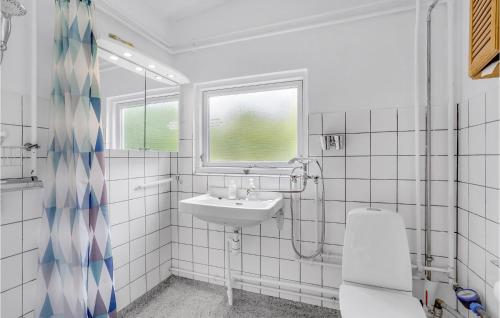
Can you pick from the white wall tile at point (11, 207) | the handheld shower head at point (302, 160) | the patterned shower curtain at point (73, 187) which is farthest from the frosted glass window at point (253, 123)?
the white wall tile at point (11, 207)

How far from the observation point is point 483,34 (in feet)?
2.81

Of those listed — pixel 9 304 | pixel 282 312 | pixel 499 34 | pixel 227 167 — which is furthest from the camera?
pixel 227 167

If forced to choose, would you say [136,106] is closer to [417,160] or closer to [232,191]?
[232,191]

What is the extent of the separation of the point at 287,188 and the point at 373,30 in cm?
129

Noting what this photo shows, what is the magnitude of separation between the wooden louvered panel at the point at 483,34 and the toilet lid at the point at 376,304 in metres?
1.10

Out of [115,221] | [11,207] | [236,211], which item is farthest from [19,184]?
[236,211]

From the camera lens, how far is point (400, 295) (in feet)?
4.25

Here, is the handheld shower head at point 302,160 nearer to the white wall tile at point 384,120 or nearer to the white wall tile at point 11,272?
the white wall tile at point 384,120

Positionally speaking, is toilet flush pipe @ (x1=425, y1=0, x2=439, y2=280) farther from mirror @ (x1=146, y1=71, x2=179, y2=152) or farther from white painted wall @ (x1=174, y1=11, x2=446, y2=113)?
mirror @ (x1=146, y1=71, x2=179, y2=152)

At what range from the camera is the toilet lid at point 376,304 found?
3.70 ft

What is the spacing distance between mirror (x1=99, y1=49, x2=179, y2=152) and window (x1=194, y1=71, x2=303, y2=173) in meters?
0.30

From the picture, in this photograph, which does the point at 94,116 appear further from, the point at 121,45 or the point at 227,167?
the point at 227,167

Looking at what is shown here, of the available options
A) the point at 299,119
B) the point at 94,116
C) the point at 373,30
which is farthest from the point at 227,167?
the point at 373,30

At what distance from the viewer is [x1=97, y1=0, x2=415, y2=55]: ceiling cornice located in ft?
5.27
